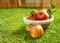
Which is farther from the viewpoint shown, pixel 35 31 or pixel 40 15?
pixel 40 15

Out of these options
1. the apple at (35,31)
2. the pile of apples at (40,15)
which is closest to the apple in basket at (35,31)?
the apple at (35,31)

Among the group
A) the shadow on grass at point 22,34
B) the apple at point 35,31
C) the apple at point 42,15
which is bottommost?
the shadow on grass at point 22,34

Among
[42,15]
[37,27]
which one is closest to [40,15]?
[42,15]

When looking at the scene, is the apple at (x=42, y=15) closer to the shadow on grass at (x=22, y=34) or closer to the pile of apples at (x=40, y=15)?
the pile of apples at (x=40, y=15)

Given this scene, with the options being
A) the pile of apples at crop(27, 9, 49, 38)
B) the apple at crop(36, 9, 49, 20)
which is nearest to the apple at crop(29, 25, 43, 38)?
the pile of apples at crop(27, 9, 49, 38)

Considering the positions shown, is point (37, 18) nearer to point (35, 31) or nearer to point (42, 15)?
point (42, 15)

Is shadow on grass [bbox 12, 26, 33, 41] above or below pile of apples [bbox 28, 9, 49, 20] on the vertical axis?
below

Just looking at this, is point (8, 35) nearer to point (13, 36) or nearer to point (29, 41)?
point (13, 36)

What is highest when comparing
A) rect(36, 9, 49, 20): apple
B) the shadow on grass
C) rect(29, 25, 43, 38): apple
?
rect(36, 9, 49, 20): apple

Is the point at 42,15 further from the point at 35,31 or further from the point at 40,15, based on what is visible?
the point at 35,31

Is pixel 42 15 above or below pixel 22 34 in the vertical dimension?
above

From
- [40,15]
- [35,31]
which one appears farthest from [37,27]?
[40,15]

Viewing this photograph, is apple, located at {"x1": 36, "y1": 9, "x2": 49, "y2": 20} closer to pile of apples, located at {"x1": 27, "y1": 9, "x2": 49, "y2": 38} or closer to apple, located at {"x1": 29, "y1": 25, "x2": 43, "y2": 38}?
pile of apples, located at {"x1": 27, "y1": 9, "x2": 49, "y2": 38}

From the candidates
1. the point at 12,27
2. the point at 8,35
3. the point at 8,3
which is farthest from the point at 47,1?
the point at 8,35
